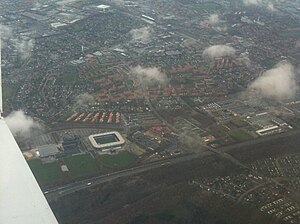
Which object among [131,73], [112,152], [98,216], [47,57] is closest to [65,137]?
[112,152]

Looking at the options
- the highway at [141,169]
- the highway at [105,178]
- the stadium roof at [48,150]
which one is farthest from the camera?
the stadium roof at [48,150]

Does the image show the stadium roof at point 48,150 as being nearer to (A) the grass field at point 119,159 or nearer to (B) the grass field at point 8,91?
(A) the grass field at point 119,159

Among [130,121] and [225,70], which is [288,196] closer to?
[130,121]

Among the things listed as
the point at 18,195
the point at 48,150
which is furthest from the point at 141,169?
the point at 18,195

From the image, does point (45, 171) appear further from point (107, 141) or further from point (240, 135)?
point (240, 135)

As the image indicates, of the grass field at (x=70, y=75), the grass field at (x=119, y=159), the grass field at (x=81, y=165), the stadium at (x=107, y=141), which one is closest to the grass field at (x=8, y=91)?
the grass field at (x=70, y=75)

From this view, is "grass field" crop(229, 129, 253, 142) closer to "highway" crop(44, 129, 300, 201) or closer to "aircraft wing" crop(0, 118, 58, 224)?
"highway" crop(44, 129, 300, 201)
